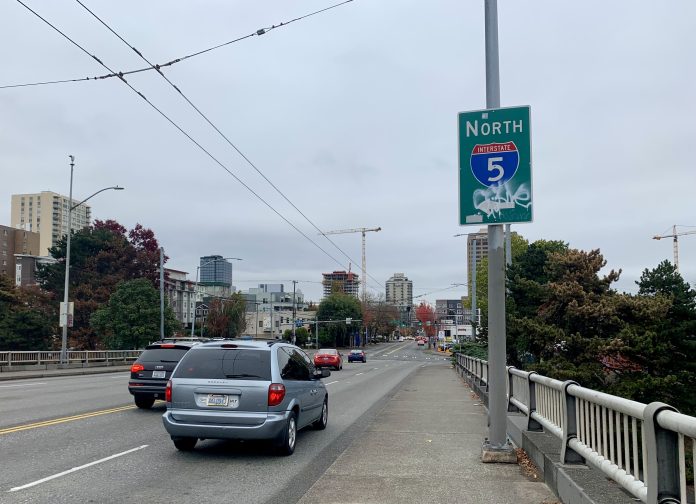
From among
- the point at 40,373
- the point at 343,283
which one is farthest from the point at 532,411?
the point at 343,283

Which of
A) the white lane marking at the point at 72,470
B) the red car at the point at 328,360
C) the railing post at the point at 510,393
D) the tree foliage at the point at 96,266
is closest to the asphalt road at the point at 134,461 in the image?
the white lane marking at the point at 72,470

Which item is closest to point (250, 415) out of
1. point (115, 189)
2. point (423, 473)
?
point (423, 473)

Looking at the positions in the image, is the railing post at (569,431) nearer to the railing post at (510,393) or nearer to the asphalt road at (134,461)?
the asphalt road at (134,461)

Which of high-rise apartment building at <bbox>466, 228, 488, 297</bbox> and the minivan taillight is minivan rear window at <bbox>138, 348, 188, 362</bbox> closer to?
the minivan taillight

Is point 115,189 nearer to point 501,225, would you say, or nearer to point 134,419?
point 134,419

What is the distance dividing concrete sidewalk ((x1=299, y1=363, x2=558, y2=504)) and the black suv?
16.4ft

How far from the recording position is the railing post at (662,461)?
151 inches

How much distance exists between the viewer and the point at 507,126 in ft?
28.8

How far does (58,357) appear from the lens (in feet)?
114

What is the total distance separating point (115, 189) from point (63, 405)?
18934mm

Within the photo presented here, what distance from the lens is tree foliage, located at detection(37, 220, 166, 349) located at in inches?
2221

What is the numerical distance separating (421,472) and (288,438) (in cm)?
206

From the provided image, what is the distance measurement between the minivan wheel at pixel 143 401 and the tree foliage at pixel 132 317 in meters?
31.2

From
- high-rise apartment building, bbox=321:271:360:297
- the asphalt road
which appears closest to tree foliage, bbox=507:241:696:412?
the asphalt road
